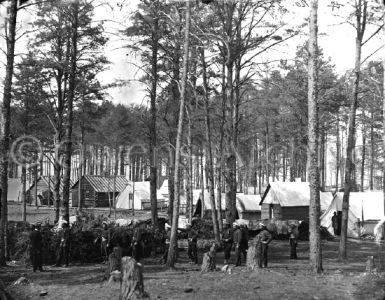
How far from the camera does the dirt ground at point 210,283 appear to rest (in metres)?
10.0

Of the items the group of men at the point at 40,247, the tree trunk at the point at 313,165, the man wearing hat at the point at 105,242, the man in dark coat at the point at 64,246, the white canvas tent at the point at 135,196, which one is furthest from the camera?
the white canvas tent at the point at 135,196

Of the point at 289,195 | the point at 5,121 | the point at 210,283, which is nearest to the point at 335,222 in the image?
the point at 289,195

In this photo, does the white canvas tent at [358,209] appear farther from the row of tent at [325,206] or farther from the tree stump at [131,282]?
the tree stump at [131,282]

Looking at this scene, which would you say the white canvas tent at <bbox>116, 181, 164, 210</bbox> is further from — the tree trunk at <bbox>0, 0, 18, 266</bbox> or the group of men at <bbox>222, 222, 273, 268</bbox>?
the tree trunk at <bbox>0, 0, 18, 266</bbox>

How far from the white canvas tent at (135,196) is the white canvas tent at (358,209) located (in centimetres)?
2454

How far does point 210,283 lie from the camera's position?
1110cm

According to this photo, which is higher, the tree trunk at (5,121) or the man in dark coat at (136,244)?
the tree trunk at (5,121)

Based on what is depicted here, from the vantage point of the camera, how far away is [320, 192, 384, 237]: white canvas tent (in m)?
28.9

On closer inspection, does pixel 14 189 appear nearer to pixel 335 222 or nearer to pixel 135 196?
pixel 135 196

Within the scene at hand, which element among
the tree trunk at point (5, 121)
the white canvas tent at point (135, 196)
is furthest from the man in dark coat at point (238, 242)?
the white canvas tent at point (135, 196)

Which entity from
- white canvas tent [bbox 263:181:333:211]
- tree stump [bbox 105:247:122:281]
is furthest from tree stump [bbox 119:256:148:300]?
white canvas tent [bbox 263:181:333:211]

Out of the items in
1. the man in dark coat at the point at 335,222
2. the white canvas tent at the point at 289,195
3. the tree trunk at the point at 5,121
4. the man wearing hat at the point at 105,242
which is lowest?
the man in dark coat at the point at 335,222

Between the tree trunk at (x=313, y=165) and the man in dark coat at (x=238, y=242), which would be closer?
the tree trunk at (x=313, y=165)

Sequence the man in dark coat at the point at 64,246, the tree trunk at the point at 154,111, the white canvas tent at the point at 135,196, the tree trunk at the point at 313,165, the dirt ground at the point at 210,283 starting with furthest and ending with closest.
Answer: the white canvas tent at the point at 135,196
the tree trunk at the point at 154,111
the man in dark coat at the point at 64,246
the tree trunk at the point at 313,165
the dirt ground at the point at 210,283
